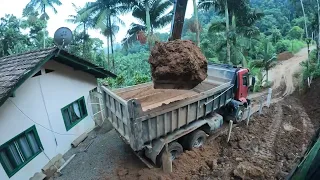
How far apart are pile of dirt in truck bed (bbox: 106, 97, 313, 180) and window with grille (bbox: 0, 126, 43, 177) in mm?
3022

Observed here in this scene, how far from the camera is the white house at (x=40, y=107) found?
20.8 feet

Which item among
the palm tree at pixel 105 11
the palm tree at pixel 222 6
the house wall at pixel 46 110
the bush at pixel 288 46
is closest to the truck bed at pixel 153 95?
the house wall at pixel 46 110

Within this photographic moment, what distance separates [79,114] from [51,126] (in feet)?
5.26

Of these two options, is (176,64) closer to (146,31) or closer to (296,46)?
(146,31)

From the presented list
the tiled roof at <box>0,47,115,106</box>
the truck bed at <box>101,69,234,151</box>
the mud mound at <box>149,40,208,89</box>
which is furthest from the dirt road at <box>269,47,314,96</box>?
the tiled roof at <box>0,47,115,106</box>

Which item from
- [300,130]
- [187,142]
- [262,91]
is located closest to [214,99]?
[187,142]

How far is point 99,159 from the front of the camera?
7.31 metres

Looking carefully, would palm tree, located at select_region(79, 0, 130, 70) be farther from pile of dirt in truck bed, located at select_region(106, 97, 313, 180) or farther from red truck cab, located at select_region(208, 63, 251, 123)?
pile of dirt in truck bed, located at select_region(106, 97, 313, 180)

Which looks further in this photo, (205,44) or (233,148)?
(205,44)

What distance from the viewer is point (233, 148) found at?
7113 mm

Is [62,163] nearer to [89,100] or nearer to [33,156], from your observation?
[33,156]

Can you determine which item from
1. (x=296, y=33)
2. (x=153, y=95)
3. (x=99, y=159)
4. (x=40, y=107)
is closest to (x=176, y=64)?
(x=153, y=95)

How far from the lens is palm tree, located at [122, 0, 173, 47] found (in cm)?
1753

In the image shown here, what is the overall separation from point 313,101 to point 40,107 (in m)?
12.3
